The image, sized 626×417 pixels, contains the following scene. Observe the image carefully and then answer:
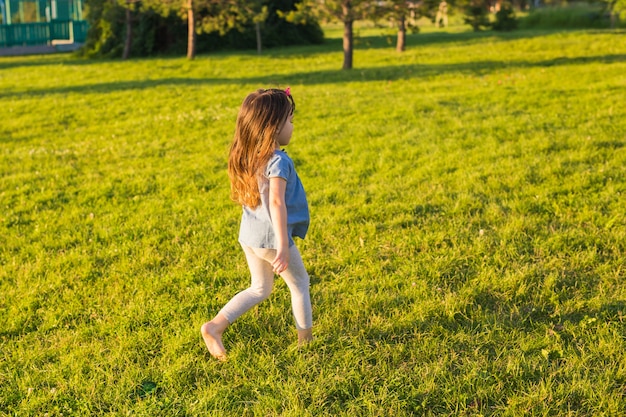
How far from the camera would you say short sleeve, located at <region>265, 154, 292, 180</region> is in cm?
351

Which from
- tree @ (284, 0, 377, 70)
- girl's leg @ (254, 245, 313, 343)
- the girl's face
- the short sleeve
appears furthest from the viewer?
tree @ (284, 0, 377, 70)

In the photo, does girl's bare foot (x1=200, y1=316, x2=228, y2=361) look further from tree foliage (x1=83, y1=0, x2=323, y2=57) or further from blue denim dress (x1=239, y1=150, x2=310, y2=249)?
tree foliage (x1=83, y1=0, x2=323, y2=57)

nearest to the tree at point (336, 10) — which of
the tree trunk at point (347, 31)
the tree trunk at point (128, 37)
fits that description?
the tree trunk at point (347, 31)

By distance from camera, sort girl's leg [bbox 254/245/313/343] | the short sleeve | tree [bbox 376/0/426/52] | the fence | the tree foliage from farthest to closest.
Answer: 1. the fence
2. the tree foliage
3. tree [bbox 376/0/426/52]
4. girl's leg [bbox 254/245/313/343]
5. the short sleeve

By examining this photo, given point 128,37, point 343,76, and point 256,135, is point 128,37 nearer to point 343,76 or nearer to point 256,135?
point 343,76

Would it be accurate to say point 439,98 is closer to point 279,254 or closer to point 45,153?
point 45,153

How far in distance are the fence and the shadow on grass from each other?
61.7ft

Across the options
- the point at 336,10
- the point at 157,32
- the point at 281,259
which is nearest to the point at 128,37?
the point at 157,32

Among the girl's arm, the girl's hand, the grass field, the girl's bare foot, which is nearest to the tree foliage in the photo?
the grass field

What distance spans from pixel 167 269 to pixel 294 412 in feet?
8.04

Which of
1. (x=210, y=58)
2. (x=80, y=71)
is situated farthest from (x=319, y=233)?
(x=210, y=58)

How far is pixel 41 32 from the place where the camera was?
3406cm

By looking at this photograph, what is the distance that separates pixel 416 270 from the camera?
5152mm

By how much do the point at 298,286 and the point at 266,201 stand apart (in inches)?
24.0
